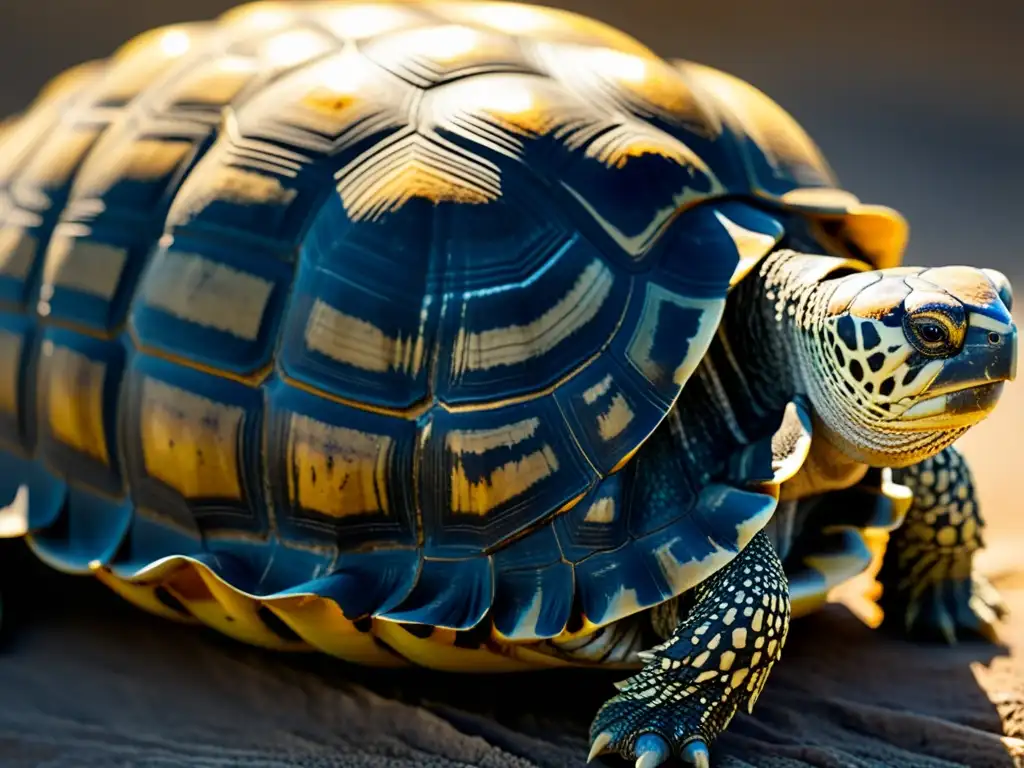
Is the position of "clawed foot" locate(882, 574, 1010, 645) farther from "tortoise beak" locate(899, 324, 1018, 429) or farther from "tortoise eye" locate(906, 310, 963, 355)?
"tortoise eye" locate(906, 310, 963, 355)

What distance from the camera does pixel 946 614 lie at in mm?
3502

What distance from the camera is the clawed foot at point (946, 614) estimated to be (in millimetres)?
3494

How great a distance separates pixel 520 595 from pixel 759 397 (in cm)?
93

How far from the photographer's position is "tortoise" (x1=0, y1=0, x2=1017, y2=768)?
2.69 m

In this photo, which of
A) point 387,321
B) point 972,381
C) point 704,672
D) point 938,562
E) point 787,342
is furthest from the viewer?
point 938,562

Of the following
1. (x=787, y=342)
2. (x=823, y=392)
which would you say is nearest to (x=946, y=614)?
(x=823, y=392)

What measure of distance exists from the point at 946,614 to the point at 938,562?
18cm

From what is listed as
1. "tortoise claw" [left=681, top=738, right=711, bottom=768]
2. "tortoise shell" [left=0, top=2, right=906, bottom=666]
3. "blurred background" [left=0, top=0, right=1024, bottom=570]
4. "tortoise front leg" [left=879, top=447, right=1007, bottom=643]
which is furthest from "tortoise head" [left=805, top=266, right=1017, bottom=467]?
"blurred background" [left=0, top=0, right=1024, bottom=570]

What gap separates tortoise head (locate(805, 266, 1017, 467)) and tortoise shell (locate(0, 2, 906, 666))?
1.11 feet

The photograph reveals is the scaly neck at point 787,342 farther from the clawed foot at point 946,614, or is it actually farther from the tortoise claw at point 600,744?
the tortoise claw at point 600,744

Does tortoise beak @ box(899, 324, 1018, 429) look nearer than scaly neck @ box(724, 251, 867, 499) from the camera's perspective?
Yes

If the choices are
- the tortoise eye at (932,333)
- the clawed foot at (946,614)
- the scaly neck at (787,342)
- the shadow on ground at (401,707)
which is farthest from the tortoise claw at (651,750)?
the clawed foot at (946,614)

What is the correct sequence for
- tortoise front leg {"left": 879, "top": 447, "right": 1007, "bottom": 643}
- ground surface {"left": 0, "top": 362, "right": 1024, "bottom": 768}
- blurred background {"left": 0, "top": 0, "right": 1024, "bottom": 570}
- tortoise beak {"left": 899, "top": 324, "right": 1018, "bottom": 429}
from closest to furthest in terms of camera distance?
tortoise beak {"left": 899, "top": 324, "right": 1018, "bottom": 429} → ground surface {"left": 0, "top": 362, "right": 1024, "bottom": 768} → tortoise front leg {"left": 879, "top": 447, "right": 1007, "bottom": 643} → blurred background {"left": 0, "top": 0, "right": 1024, "bottom": 570}

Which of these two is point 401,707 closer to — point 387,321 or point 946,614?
point 387,321
